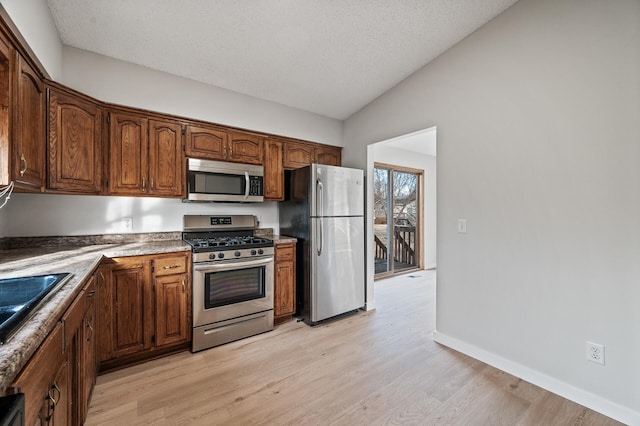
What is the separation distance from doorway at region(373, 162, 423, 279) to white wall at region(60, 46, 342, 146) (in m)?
2.05

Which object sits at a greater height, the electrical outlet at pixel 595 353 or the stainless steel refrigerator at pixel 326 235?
the stainless steel refrigerator at pixel 326 235

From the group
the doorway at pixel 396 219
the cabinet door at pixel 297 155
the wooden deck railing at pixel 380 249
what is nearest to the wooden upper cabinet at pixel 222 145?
the cabinet door at pixel 297 155

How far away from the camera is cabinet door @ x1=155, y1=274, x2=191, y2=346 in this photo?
244 centimetres

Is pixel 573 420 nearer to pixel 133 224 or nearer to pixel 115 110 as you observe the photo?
pixel 133 224

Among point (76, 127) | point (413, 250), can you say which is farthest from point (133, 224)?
point (413, 250)

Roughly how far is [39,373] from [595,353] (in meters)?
3.02

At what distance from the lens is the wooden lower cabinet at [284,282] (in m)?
3.15

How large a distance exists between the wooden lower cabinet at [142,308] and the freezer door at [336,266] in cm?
131

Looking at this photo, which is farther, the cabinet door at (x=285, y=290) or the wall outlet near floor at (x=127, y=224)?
the cabinet door at (x=285, y=290)

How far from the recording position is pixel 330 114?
3.94 m

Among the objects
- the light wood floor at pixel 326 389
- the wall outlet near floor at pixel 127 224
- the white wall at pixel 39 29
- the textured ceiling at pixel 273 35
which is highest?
the textured ceiling at pixel 273 35

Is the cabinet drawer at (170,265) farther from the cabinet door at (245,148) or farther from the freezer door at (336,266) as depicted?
the freezer door at (336,266)

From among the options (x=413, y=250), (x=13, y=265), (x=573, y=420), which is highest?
(x=13, y=265)

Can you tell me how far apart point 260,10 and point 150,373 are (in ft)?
9.80
